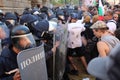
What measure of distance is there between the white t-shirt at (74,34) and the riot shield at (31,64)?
492cm

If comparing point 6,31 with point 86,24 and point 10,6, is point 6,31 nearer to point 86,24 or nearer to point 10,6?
point 86,24

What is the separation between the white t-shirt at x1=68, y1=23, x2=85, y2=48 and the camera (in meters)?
8.27

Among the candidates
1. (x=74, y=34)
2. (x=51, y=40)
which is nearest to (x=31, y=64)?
(x=51, y=40)

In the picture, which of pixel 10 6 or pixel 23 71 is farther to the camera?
pixel 10 6

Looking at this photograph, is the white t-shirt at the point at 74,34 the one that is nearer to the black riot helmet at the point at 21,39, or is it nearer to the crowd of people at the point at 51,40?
the crowd of people at the point at 51,40

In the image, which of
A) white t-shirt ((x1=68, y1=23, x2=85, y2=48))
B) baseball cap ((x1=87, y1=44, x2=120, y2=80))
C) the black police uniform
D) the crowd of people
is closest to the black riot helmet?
the crowd of people

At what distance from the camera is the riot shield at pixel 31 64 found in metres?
2.92

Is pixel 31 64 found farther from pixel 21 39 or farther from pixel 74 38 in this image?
pixel 74 38

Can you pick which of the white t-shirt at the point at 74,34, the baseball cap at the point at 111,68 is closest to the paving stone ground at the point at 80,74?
the white t-shirt at the point at 74,34

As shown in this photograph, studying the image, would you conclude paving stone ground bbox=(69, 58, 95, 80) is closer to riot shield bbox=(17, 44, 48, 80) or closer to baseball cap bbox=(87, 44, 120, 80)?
riot shield bbox=(17, 44, 48, 80)

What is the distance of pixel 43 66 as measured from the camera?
335 centimetres

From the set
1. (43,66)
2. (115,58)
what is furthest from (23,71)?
(115,58)

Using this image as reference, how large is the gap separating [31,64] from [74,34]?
538cm

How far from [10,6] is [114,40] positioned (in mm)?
17364
